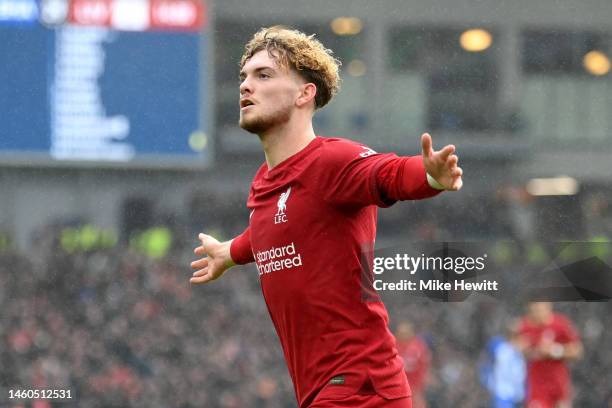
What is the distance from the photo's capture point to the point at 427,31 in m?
5.32

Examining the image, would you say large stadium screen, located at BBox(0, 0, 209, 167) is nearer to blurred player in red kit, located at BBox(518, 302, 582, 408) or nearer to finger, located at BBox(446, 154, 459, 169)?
blurred player in red kit, located at BBox(518, 302, 582, 408)

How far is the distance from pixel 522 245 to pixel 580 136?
0.83 metres

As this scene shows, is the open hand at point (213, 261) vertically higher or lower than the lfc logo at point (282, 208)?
lower

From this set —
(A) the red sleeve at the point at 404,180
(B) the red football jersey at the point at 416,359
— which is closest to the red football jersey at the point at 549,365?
(B) the red football jersey at the point at 416,359

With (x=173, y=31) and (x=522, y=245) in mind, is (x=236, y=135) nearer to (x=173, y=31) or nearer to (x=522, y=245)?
(x=173, y=31)

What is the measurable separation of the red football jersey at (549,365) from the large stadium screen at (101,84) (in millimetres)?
1923

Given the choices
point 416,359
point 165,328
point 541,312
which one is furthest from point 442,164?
point 416,359

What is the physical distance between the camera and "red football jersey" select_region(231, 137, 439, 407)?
7.57ft

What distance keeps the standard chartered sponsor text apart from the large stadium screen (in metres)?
2.95

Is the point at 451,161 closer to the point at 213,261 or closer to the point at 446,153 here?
the point at 446,153

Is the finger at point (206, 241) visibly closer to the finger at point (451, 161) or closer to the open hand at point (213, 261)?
the open hand at point (213, 261)

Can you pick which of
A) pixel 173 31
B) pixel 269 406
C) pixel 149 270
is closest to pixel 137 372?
pixel 149 270

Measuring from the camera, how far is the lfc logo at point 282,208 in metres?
2.37

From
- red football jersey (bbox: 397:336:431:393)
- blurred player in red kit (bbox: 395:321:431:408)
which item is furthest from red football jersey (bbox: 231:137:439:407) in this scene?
red football jersey (bbox: 397:336:431:393)
